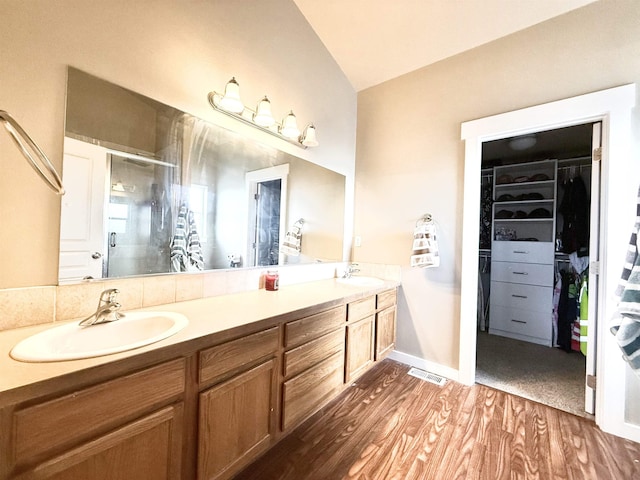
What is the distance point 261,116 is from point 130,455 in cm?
182

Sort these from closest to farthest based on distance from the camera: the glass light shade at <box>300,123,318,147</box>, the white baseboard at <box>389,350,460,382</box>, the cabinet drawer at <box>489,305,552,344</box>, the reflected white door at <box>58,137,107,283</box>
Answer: the reflected white door at <box>58,137,107,283</box>
the glass light shade at <box>300,123,318,147</box>
the white baseboard at <box>389,350,460,382</box>
the cabinet drawer at <box>489,305,552,344</box>

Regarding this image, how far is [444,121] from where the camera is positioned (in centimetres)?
240

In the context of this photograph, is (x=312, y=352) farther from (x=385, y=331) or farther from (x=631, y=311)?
(x=631, y=311)

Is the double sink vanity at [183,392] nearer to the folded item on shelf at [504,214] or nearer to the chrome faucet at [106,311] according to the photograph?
the chrome faucet at [106,311]

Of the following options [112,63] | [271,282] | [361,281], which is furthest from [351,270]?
[112,63]

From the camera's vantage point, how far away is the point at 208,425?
1079 millimetres

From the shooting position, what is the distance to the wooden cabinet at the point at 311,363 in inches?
56.2

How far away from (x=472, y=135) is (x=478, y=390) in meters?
2.07

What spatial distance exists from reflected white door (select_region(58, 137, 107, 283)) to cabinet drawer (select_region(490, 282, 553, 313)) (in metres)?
3.95

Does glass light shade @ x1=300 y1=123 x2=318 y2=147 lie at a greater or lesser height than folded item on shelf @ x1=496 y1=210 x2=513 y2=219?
greater

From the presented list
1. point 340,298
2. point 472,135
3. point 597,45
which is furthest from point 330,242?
point 597,45

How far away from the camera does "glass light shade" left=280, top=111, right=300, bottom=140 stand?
2.04 metres

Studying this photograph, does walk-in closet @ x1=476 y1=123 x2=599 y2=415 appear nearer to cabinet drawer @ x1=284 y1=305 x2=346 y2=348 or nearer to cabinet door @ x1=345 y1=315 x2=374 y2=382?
cabinet door @ x1=345 y1=315 x2=374 y2=382

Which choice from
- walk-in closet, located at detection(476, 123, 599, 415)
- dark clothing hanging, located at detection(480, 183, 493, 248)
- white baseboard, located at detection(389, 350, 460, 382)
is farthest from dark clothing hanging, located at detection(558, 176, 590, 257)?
white baseboard, located at detection(389, 350, 460, 382)
